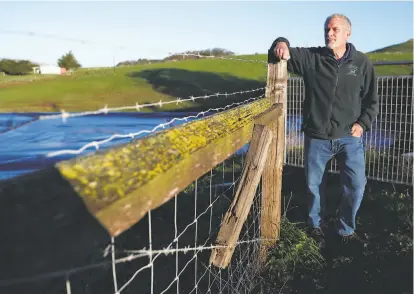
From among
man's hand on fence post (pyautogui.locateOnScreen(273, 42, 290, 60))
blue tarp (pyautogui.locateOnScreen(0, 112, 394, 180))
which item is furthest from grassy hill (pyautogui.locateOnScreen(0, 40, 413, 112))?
man's hand on fence post (pyautogui.locateOnScreen(273, 42, 290, 60))

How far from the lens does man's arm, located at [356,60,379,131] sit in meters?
3.54

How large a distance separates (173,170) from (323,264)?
8.36 ft

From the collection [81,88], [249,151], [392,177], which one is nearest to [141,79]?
[81,88]

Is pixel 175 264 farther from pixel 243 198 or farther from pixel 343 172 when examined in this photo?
pixel 343 172

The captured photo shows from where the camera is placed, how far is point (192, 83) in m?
31.5

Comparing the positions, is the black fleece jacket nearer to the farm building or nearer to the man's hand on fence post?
the man's hand on fence post

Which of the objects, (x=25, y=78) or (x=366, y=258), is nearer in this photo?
(x=25, y=78)

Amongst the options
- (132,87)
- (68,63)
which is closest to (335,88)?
(68,63)

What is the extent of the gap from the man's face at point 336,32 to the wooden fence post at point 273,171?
480mm

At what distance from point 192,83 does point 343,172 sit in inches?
1122

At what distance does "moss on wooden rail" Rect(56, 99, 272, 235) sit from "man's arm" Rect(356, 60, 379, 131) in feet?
7.68

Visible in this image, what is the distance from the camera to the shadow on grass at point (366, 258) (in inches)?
120

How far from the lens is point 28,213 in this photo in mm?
786

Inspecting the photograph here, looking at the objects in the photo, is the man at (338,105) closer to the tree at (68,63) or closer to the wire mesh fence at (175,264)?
the wire mesh fence at (175,264)
